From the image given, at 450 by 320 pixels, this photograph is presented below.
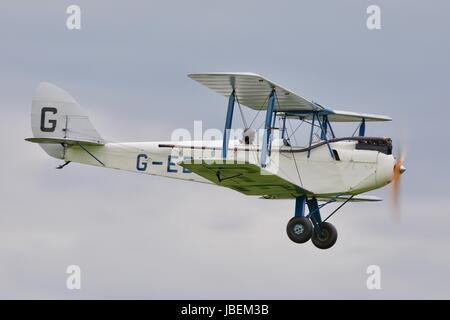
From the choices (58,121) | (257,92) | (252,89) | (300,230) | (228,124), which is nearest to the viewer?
(228,124)

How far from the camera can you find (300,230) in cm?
2692

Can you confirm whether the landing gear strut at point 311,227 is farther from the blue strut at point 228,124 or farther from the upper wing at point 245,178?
the blue strut at point 228,124

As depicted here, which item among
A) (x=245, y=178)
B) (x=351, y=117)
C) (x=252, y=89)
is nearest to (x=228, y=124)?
(x=252, y=89)

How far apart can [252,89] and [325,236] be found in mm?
3445

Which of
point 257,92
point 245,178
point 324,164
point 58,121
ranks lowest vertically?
point 245,178

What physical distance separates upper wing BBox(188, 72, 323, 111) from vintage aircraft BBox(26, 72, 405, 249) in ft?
0.07

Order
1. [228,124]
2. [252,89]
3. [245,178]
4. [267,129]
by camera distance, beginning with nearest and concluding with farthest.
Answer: [245,178], [267,129], [228,124], [252,89]

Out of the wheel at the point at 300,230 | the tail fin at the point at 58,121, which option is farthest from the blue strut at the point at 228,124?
the tail fin at the point at 58,121

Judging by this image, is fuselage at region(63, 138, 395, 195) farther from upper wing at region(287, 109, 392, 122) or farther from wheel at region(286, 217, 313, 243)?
upper wing at region(287, 109, 392, 122)

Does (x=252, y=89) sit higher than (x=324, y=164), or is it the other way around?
(x=252, y=89)

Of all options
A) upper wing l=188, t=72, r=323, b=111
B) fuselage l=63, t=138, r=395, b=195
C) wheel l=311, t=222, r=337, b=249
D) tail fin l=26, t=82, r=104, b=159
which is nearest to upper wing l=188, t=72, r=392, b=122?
upper wing l=188, t=72, r=323, b=111

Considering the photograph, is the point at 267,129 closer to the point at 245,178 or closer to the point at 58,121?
the point at 245,178

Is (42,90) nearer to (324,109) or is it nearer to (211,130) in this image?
(211,130)

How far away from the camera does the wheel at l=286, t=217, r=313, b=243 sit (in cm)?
2688
